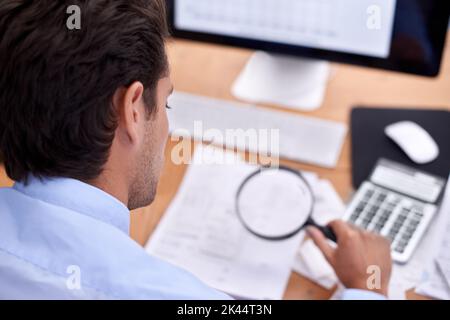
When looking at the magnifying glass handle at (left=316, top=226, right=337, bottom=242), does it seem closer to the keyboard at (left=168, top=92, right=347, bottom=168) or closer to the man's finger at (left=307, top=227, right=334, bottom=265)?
the man's finger at (left=307, top=227, right=334, bottom=265)

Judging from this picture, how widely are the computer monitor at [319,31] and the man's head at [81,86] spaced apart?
0.43 metres

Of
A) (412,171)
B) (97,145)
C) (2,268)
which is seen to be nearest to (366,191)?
(412,171)

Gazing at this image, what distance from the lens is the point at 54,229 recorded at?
0.72 meters

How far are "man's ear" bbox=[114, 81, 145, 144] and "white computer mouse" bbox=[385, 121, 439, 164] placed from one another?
596 mm

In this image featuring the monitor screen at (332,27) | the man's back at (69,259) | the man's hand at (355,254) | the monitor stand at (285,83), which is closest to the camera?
the man's back at (69,259)

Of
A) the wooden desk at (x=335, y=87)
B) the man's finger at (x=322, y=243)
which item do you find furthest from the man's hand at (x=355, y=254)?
→ the wooden desk at (x=335, y=87)

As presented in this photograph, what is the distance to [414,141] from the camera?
1194 millimetres

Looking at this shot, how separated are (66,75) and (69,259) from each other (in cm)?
21

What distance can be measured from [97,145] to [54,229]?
121 millimetres

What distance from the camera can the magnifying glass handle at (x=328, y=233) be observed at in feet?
3.38

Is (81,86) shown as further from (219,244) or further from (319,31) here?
(319,31)

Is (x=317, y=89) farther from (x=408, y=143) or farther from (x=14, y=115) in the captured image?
(x=14, y=115)

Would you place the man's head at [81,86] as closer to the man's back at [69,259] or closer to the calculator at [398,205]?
the man's back at [69,259]

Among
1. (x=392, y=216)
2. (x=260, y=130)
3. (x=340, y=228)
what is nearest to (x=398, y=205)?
(x=392, y=216)
